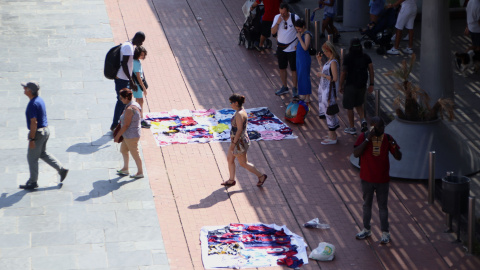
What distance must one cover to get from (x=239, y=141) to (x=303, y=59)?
3730mm

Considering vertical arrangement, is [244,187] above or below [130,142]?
below

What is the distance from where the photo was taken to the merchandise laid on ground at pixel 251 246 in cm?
1087

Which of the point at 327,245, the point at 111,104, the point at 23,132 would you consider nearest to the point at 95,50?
the point at 111,104

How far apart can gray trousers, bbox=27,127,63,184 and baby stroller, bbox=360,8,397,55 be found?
856cm

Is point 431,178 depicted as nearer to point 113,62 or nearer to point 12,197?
point 113,62

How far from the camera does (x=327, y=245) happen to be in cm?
1105

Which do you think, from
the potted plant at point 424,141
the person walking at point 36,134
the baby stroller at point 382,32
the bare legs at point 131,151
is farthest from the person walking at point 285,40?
the person walking at point 36,134

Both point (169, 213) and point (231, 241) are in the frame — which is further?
point (169, 213)

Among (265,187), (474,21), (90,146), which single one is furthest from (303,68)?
(474,21)

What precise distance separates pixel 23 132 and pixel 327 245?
6.29m

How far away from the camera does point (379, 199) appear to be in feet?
36.4

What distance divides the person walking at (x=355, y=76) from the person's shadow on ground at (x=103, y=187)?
3912 millimetres

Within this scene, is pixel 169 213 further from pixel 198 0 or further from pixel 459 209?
pixel 198 0

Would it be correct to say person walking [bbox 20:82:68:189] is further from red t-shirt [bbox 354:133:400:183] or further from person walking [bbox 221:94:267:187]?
red t-shirt [bbox 354:133:400:183]
